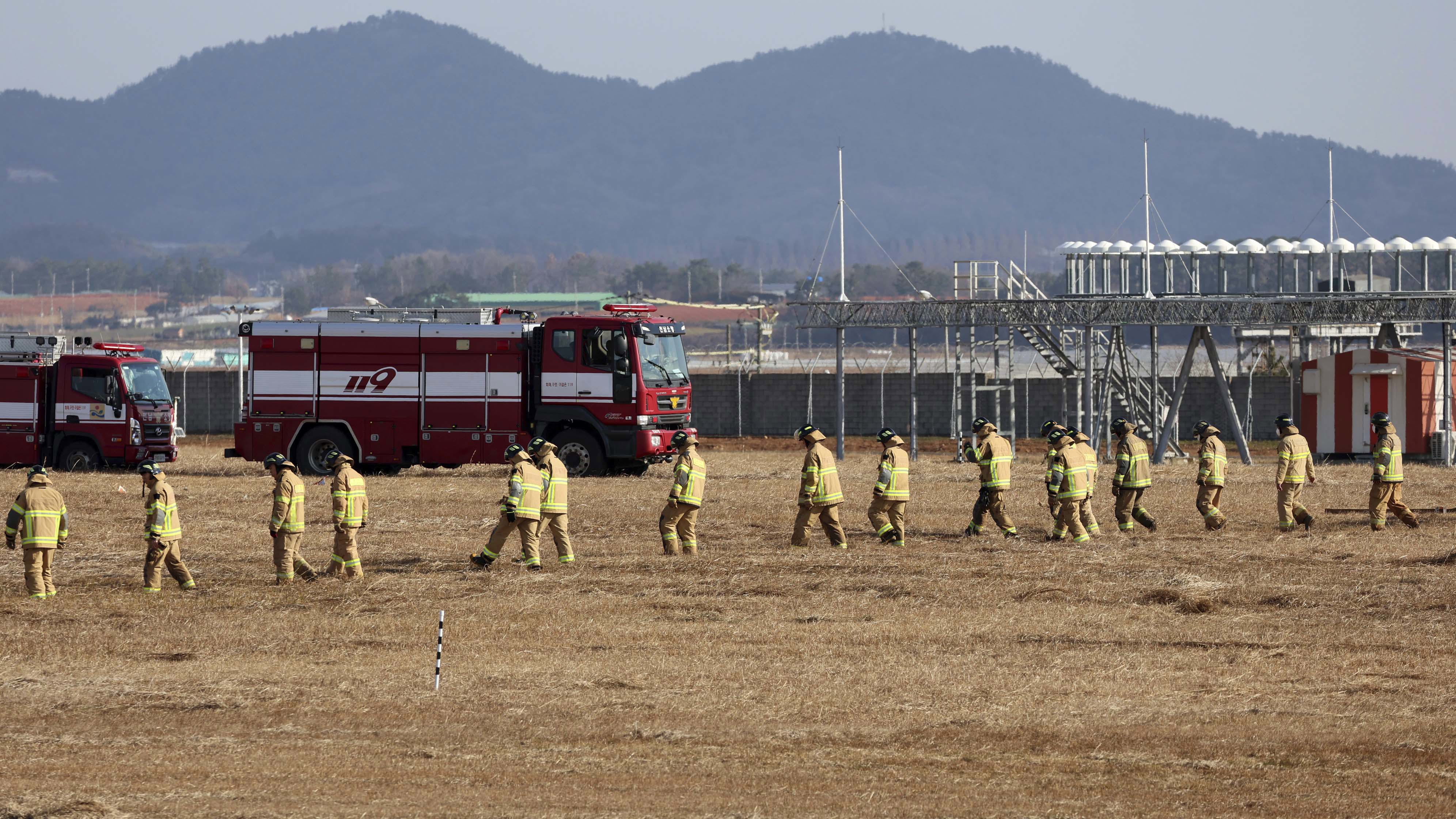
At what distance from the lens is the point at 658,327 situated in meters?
30.3

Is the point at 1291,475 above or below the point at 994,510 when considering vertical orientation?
above

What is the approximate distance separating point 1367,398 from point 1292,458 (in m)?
18.2

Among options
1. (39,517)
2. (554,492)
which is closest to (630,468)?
(554,492)

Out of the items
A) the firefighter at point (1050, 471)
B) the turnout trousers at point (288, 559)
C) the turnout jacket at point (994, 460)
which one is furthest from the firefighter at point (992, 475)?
the turnout trousers at point (288, 559)

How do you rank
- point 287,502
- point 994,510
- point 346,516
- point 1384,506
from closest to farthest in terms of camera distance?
point 287,502 < point 346,516 < point 994,510 < point 1384,506

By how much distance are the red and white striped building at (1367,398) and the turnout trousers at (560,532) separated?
2422 centimetres

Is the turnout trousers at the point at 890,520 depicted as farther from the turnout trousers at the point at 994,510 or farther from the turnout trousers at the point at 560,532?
the turnout trousers at the point at 560,532

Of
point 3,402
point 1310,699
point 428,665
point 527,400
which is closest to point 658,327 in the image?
point 527,400

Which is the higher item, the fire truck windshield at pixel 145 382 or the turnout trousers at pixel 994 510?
the fire truck windshield at pixel 145 382

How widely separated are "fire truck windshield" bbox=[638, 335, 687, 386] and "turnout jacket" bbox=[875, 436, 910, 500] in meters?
10.2

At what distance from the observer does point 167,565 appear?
1708 centimetres

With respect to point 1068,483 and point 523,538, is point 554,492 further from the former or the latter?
point 1068,483

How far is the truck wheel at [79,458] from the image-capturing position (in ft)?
105

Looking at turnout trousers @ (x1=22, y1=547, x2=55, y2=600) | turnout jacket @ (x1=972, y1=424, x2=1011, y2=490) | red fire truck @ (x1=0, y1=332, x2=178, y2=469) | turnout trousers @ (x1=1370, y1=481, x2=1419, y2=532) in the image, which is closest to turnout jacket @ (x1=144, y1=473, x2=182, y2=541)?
turnout trousers @ (x1=22, y1=547, x2=55, y2=600)
